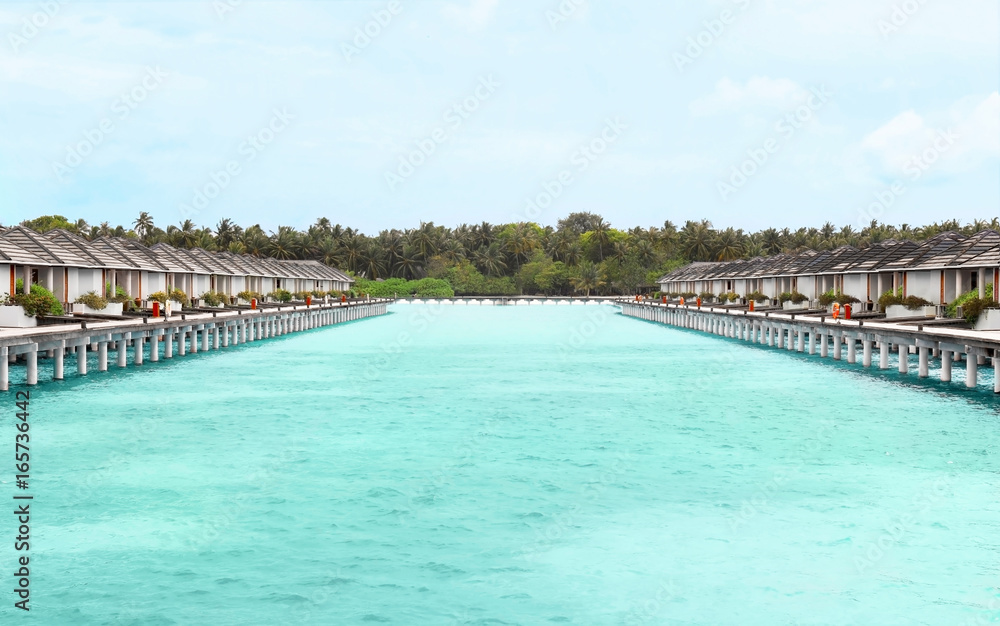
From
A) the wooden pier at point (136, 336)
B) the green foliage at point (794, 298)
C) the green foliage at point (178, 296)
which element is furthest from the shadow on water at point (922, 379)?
the green foliage at point (178, 296)

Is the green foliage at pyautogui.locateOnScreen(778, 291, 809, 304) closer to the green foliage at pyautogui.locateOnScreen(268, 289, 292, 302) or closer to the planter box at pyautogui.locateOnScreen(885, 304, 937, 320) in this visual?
the planter box at pyautogui.locateOnScreen(885, 304, 937, 320)

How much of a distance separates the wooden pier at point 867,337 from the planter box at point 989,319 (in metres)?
0.85

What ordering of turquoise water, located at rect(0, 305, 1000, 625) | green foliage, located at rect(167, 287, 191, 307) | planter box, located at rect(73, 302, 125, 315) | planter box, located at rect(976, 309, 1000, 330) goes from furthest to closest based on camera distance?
green foliage, located at rect(167, 287, 191, 307) < planter box, located at rect(73, 302, 125, 315) < planter box, located at rect(976, 309, 1000, 330) < turquoise water, located at rect(0, 305, 1000, 625)

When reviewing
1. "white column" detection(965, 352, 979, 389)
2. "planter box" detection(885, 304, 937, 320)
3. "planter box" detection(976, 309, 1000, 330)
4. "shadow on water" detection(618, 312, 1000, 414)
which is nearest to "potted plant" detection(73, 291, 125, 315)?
"shadow on water" detection(618, 312, 1000, 414)

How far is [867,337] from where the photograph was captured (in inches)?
1409

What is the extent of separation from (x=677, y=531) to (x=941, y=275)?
32.6 metres

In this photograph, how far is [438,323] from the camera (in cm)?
7831

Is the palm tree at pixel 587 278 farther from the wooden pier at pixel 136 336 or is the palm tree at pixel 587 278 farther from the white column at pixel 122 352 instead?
the white column at pixel 122 352

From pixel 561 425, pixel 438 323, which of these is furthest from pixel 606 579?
pixel 438 323

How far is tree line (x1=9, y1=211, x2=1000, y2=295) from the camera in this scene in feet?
447

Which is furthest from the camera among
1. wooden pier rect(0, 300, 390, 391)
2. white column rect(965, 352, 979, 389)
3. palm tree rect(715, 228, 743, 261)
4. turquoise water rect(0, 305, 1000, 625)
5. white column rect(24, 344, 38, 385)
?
palm tree rect(715, 228, 743, 261)

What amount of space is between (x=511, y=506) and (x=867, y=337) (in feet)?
82.4

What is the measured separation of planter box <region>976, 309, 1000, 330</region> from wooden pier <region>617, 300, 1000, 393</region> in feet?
2.78

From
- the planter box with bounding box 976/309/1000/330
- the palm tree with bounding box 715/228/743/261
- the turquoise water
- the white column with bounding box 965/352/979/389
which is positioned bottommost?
the turquoise water
